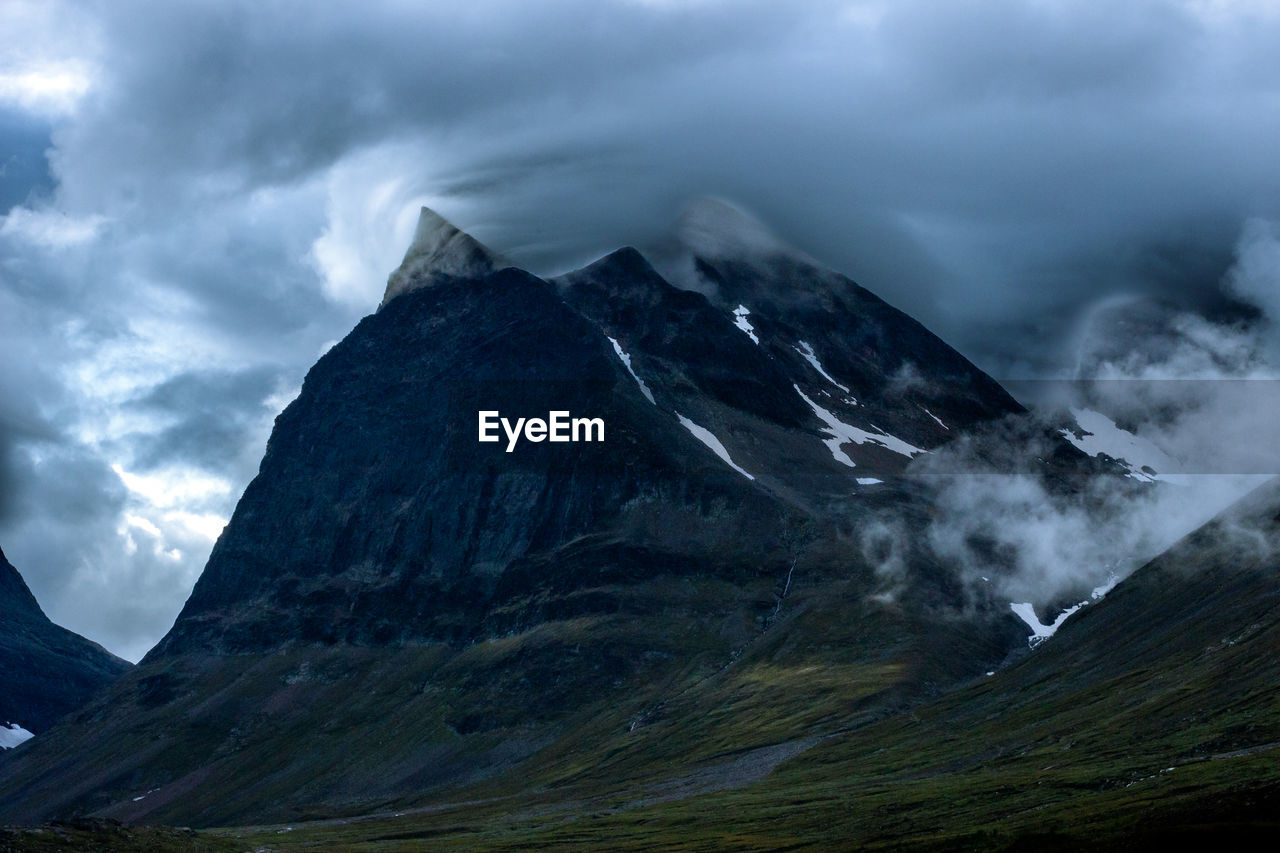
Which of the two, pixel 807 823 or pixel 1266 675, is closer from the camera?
pixel 807 823

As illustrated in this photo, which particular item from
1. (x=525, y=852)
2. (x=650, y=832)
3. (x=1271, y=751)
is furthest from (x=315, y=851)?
(x=1271, y=751)

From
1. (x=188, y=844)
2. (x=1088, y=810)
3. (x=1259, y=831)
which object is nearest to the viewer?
(x=1259, y=831)

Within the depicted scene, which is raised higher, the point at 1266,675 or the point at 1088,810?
the point at 1266,675

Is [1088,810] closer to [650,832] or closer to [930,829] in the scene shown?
[930,829]

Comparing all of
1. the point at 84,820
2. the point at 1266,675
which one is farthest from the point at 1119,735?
the point at 84,820

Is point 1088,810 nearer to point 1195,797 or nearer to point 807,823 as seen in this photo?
point 1195,797

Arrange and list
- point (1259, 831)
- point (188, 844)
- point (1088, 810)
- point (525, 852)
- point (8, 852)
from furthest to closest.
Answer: point (525, 852)
point (188, 844)
point (1088, 810)
point (8, 852)
point (1259, 831)

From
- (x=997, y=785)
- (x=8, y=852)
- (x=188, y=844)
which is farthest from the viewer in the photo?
(x=997, y=785)

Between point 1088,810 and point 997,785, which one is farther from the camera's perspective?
point 997,785

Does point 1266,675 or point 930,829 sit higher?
point 1266,675
